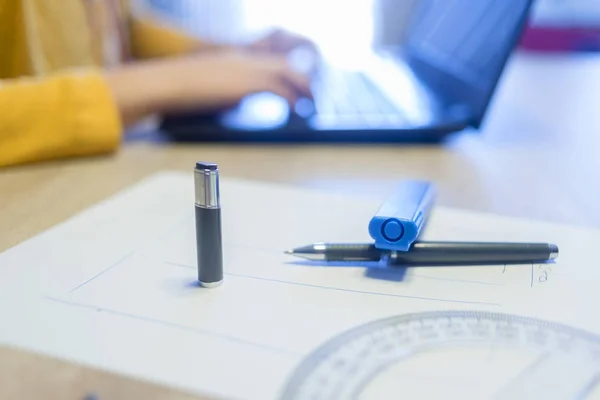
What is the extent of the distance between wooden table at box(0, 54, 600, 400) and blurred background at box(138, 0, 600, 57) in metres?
1.44

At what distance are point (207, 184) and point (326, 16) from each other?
1.95m

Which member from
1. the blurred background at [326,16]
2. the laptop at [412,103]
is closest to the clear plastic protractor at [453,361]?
the laptop at [412,103]

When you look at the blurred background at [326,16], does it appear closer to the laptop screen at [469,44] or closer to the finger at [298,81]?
the laptop screen at [469,44]

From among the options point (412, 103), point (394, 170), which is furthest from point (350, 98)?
point (394, 170)

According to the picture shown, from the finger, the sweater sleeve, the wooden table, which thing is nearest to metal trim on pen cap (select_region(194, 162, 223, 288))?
the wooden table

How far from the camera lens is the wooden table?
0.50 m

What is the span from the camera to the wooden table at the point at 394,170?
498 mm

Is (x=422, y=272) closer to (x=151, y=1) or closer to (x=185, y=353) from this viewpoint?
(x=185, y=353)

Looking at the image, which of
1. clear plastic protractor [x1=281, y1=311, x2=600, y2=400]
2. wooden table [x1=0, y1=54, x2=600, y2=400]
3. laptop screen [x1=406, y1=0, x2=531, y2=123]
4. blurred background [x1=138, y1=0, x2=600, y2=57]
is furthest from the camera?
blurred background [x1=138, y1=0, x2=600, y2=57]

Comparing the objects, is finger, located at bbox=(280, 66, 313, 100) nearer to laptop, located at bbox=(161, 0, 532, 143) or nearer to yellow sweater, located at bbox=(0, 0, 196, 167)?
laptop, located at bbox=(161, 0, 532, 143)

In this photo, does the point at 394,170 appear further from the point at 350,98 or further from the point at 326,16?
the point at 326,16

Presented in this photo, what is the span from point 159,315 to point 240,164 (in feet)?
0.99

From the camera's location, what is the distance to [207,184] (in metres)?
0.33

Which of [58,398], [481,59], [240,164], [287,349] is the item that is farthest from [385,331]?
[481,59]
